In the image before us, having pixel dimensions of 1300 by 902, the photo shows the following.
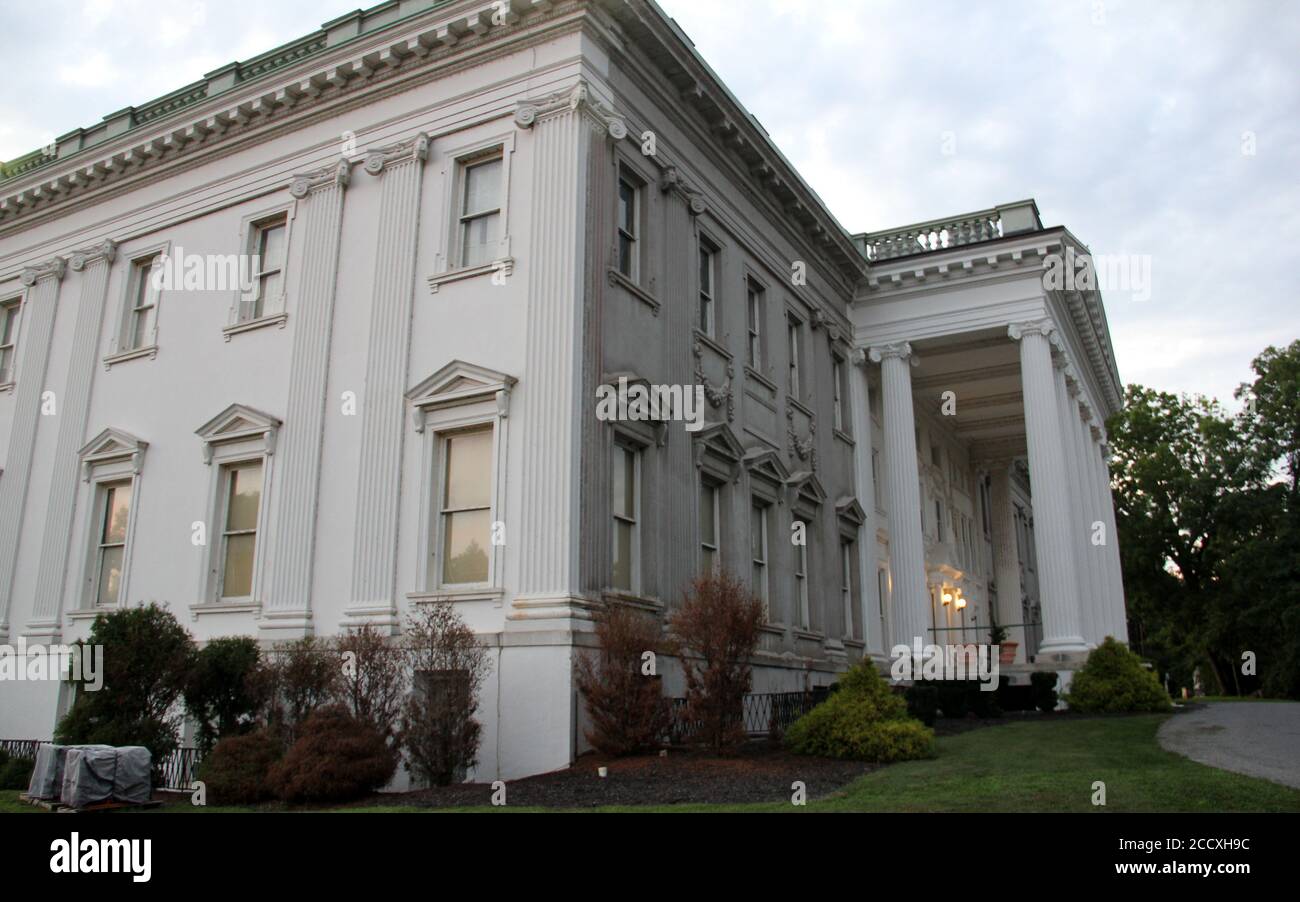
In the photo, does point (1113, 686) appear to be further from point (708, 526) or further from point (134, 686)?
point (134, 686)

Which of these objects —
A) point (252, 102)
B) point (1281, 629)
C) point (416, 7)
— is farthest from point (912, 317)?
point (1281, 629)

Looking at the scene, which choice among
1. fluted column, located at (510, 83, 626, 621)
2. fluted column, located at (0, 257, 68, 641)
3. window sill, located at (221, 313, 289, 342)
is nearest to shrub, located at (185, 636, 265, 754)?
fluted column, located at (510, 83, 626, 621)

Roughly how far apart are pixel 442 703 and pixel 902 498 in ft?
57.0

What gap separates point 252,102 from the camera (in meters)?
19.6

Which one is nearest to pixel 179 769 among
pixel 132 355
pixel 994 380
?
pixel 132 355

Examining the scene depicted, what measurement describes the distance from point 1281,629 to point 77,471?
156 ft

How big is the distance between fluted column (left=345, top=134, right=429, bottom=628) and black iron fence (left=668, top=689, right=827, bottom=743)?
4.72 meters

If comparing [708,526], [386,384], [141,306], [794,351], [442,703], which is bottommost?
[442,703]

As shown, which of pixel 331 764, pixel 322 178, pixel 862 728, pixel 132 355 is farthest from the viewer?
pixel 132 355

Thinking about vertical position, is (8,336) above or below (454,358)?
above

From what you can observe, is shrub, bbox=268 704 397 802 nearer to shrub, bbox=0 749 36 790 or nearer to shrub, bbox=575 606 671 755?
shrub, bbox=575 606 671 755

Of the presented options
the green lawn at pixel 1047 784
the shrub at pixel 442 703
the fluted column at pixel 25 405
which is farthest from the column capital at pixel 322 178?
the green lawn at pixel 1047 784

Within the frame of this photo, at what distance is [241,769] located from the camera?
12320mm

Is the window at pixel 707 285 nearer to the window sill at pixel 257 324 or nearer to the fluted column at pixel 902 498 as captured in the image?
the window sill at pixel 257 324
